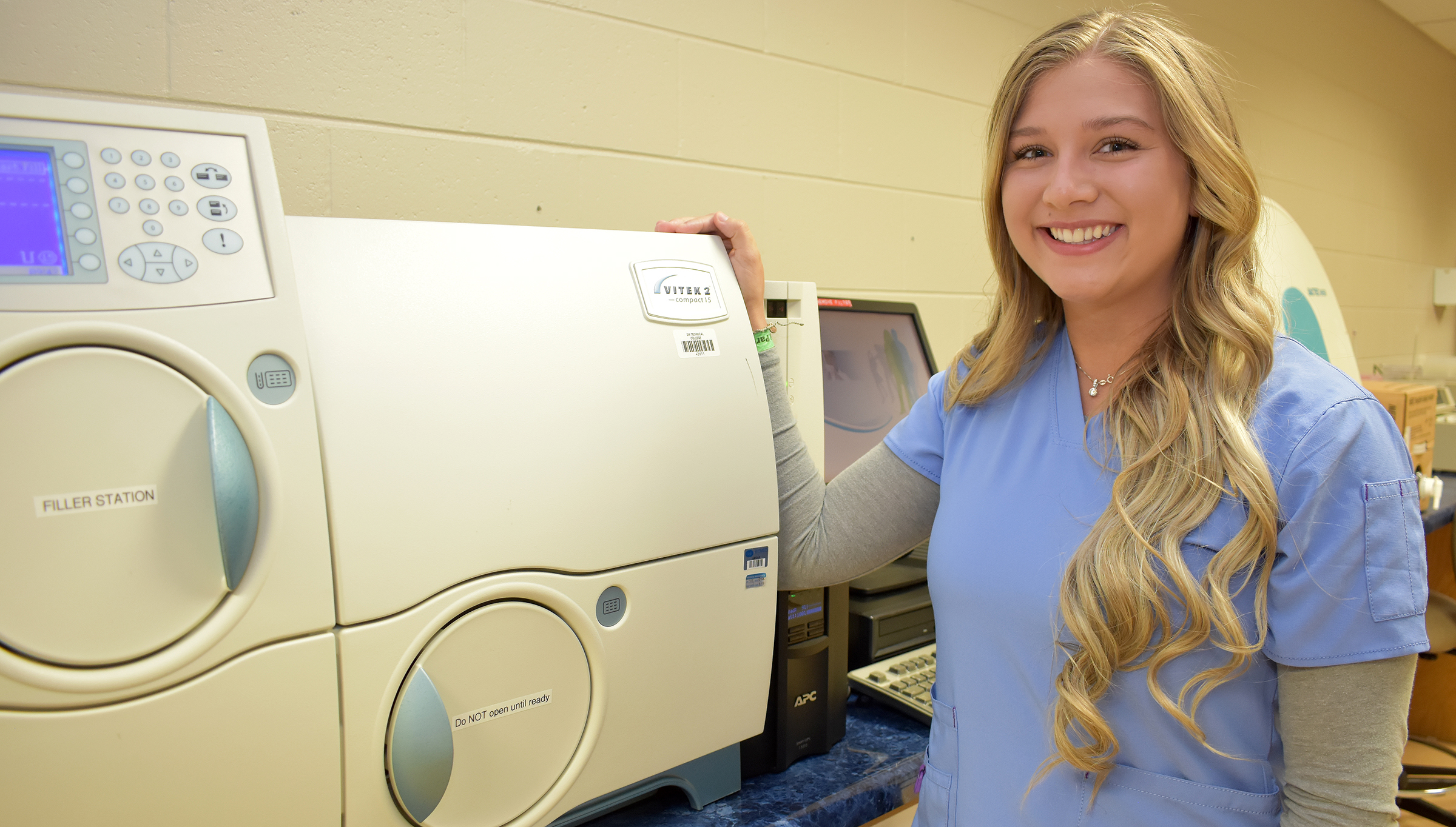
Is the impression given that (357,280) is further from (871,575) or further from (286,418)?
(871,575)

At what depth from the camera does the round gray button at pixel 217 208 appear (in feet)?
1.82

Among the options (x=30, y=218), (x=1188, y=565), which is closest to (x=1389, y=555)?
(x=1188, y=565)

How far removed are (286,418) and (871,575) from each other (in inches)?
36.8

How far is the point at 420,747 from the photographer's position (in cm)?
61

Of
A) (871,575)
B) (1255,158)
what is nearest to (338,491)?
(871,575)

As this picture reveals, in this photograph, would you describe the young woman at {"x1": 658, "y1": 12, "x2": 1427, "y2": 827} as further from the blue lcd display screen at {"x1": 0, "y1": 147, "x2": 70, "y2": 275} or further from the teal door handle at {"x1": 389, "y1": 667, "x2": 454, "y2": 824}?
the blue lcd display screen at {"x1": 0, "y1": 147, "x2": 70, "y2": 275}

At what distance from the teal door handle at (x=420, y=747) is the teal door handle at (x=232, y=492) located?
15 centimetres

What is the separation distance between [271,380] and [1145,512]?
0.70 metres

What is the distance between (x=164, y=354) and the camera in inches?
20.6

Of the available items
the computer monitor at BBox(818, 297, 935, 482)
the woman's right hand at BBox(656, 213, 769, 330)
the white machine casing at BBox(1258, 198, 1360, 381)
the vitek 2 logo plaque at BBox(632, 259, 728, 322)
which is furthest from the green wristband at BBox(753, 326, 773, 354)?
the white machine casing at BBox(1258, 198, 1360, 381)

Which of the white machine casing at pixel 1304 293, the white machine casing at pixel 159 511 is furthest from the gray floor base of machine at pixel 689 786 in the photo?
the white machine casing at pixel 1304 293

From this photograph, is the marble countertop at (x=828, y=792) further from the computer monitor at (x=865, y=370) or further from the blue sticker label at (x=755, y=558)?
the computer monitor at (x=865, y=370)

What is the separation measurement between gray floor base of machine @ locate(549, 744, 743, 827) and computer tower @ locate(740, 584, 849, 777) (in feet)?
0.15

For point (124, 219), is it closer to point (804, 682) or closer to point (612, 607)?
point (612, 607)
